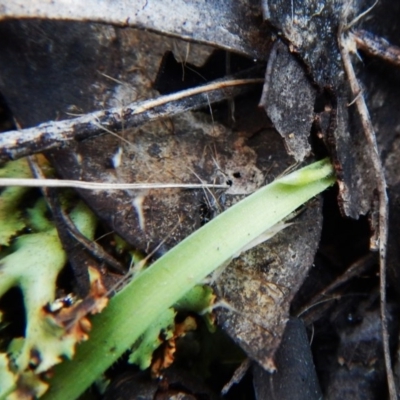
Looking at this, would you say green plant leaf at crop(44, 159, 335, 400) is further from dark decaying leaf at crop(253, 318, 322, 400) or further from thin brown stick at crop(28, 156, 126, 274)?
dark decaying leaf at crop(253, 318, 322, 400)

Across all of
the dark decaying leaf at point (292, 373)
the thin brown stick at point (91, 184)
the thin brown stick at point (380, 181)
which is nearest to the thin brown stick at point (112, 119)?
the thin brown stick at point (91, 184)

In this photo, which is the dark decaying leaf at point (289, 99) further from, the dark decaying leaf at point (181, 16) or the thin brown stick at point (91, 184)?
the thin brown stick at point (91, 184)

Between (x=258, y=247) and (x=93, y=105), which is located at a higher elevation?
(x=93, y=105)

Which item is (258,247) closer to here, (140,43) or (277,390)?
(277,390)

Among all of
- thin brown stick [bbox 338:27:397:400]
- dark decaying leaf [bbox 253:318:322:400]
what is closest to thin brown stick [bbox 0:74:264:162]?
thin brown stick [bbox 338:27:397:400]

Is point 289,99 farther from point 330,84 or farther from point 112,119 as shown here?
point 112,119

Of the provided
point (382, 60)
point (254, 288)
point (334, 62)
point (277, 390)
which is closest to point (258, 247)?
point (254, 288)
